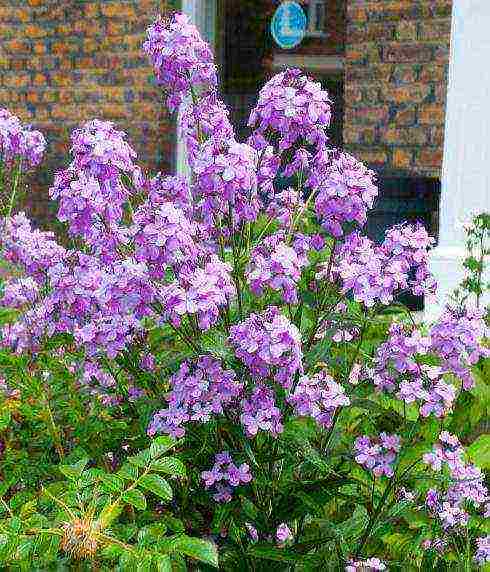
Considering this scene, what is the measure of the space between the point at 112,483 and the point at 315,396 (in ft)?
1.73

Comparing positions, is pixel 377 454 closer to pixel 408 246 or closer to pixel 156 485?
pixel 408 246

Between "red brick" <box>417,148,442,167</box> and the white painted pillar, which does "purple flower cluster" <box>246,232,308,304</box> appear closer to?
the white painted pillar

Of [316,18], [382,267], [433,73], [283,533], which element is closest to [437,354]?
[382,267]

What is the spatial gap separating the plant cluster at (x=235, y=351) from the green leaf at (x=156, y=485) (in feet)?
0.13

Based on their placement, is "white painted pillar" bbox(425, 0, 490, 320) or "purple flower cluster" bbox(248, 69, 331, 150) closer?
"purple flower cluster" bbox(248, 69, 331, 150)

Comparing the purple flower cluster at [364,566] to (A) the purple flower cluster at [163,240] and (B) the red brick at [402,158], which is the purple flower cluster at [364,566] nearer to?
(A) the purple flower cluster at [163,240]

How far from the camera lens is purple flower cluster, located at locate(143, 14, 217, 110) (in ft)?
6.44

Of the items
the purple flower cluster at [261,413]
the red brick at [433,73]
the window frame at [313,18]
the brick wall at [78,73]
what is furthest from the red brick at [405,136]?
the purple flower cluster at [261,413]

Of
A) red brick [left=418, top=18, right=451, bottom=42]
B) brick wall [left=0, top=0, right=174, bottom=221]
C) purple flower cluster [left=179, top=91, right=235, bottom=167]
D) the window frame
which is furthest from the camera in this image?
brick wall [left=0, top=0, right=174, bottom=221]

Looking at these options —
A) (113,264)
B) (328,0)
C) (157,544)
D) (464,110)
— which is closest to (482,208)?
(464,110)

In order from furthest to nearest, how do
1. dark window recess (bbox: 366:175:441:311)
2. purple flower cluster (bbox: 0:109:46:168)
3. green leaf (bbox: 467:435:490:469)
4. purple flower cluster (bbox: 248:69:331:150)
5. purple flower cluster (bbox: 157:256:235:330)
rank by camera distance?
dark window recess (bbox: 366:175:441:311) < purple flower cluster (bbox: 0:109:46:168) < green leaf (bbox: 467:435:490:469) < purple flower cluster (bbox: 248:69:331:150) < purple flower cluster (bbox: 157:256:235:330)

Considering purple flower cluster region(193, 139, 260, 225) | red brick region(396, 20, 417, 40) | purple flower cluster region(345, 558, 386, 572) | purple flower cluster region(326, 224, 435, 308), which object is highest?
red brick region(396, 20, 417, 40)

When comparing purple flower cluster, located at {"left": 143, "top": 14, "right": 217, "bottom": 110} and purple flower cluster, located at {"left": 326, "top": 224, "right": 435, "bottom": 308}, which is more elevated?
purple flower cluster, located at {"left": 143, "top": 14, "right": 217, "bottom": 110}

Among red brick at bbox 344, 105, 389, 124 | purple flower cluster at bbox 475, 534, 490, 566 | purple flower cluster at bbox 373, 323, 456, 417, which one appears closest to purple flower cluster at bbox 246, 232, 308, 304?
purple flower cluster at bbox 373, 323, 456, 417
